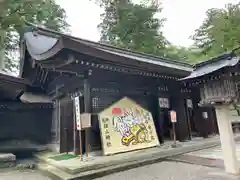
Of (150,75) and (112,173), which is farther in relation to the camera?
(150,75)

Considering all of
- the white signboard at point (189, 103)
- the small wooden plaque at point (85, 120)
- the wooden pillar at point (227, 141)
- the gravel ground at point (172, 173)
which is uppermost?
the white signboard at point (189, 103)

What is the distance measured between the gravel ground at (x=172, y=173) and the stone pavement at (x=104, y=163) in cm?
24

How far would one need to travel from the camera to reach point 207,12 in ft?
67.2

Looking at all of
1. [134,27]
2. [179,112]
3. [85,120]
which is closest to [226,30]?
[134,27]

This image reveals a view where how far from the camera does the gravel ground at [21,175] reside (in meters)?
5.86

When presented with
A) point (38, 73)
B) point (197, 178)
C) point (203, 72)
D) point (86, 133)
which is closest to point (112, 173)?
point (86, 133)

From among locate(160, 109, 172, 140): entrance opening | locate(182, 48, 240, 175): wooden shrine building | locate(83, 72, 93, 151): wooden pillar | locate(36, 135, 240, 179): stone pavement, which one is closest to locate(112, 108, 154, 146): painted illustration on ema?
locate(36, 135, 240, 179): stone pavement

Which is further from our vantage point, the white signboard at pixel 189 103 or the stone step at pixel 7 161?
the white signboard at pixel 189 103

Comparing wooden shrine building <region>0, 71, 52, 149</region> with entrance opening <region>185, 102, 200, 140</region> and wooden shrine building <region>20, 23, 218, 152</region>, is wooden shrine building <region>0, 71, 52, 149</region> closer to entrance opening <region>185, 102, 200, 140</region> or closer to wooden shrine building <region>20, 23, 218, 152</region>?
wooden shrine building <region>20, 23, 218, 152</region>

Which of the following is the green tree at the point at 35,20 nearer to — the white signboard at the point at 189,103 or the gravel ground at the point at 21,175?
the gravel ground at the point at 21,175

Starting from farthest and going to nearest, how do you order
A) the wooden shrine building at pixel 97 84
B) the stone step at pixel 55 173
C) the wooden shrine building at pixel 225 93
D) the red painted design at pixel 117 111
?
the red painted design at pixel 117 111
the wooden shrine building at pixel 97 84
the stone step at pixel 55 173
the wooden shrine building at pixel 225 93

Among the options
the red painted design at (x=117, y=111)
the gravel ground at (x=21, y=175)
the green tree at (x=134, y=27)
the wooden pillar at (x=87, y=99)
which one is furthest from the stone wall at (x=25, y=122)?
the green tree at (x=134, y=27)

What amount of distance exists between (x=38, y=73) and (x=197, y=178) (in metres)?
8.14

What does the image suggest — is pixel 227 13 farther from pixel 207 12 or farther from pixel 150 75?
pixel 150 75
